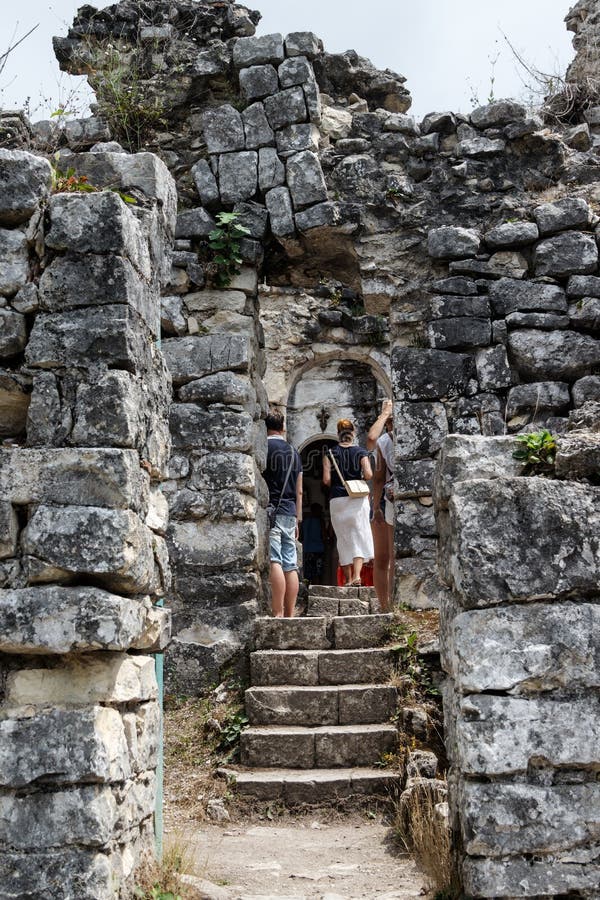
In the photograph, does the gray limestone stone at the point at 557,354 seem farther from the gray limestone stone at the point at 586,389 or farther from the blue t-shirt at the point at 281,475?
the blue t-shirt at the point at 281,475

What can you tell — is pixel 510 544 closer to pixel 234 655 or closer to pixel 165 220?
pixel 165 220

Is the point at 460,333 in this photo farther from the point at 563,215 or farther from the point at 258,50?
the point at 258,50

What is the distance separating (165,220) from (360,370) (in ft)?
33.7

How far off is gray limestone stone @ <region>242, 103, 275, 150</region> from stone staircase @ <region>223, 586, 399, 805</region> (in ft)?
12.6

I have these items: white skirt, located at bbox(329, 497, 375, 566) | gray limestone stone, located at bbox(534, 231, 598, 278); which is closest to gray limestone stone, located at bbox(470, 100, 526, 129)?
gray limestone stone, located at bbox(534, 231, 598, 278)

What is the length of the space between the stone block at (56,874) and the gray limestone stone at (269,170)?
18.9 ft

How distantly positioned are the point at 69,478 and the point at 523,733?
1.88 meters

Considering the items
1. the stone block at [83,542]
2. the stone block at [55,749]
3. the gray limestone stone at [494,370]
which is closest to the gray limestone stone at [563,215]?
the gray limestone stone at [494,370]

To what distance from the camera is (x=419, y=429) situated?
293 inches

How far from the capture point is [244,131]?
792cm

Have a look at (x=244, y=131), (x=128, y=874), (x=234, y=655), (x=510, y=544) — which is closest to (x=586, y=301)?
(x=244, y=131)

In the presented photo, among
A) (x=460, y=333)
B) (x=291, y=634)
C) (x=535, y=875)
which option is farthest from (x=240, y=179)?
(x=535, y=875)

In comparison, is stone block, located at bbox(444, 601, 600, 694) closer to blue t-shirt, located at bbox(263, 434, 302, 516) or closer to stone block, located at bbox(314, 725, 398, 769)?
stone block, located at bbox(314, 725, 398, 769)

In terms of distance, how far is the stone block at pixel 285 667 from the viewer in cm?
651
